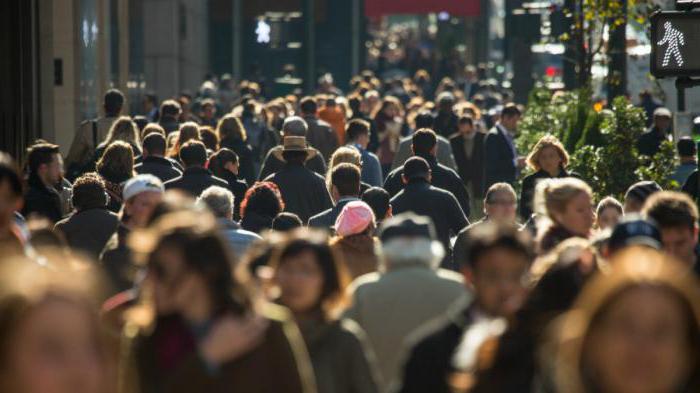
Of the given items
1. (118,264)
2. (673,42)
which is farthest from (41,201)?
(673,42)

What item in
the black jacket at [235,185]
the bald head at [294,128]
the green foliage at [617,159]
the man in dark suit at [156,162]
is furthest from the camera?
the green foliage at [617,159]

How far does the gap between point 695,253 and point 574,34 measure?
12.8m

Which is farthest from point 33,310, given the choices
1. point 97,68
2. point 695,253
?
point 97,68

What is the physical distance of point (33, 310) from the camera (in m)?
4.50

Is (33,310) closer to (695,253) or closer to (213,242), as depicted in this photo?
(213,242)

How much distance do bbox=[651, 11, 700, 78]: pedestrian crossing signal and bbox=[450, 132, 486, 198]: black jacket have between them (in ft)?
30.0

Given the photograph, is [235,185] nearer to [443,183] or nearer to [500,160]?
[443,183]

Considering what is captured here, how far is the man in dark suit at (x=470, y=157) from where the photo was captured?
21828mm

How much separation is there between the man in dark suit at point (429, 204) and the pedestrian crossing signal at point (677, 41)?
75.3 inches

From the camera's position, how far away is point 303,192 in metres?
15.1

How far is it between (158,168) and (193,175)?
39.5 inches

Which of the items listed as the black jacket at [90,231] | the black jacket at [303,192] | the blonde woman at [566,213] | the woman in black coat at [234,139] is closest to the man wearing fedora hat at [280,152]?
the black jacket at [303,192]

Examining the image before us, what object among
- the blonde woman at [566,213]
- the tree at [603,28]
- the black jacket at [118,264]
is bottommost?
the black jacket at [118,264]

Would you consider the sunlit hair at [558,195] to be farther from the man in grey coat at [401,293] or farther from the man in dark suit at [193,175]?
A: the man in dark suit at [193,175]
